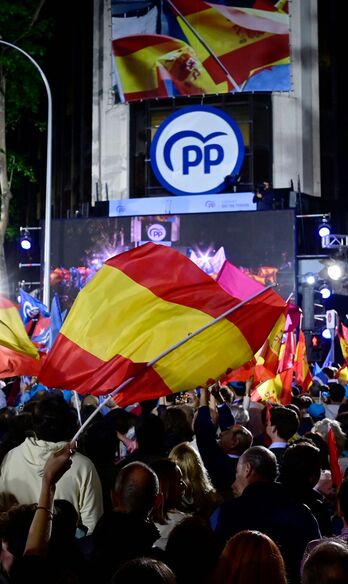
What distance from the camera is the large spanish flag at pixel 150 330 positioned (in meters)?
6.18

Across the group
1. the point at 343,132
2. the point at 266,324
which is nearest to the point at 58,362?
the point at 266,324

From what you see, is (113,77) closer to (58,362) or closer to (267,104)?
(267,104)

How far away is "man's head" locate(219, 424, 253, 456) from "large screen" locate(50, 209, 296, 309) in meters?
20.5

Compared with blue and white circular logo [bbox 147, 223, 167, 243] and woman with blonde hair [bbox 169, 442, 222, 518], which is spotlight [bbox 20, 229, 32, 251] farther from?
woman with blonde hair [bbox 169, 442, 222, 518]

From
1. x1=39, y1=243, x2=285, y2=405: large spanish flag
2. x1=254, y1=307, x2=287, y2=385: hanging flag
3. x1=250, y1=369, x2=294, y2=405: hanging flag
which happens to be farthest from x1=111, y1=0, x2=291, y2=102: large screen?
x1=39, y1=243, x2=285, y2=405: large spanish flag

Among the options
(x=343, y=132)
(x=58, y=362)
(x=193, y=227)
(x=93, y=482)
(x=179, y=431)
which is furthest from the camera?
(x=343, y=132)

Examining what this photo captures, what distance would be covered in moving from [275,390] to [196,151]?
74.6ft

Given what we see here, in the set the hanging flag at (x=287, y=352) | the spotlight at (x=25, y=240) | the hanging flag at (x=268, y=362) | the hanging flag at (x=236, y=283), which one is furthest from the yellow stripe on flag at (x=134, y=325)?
the spotlight at (x=25, y=240)

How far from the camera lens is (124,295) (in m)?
6.44

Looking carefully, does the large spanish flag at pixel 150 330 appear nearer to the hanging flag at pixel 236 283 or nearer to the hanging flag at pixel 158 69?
the hanging flag at pixel 236 283

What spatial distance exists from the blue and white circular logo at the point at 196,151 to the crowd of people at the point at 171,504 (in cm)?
2608

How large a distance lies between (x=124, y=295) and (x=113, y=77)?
30.9 metres

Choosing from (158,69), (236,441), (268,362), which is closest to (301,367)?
(268,362)

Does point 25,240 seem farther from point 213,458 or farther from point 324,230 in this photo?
point 213,458
